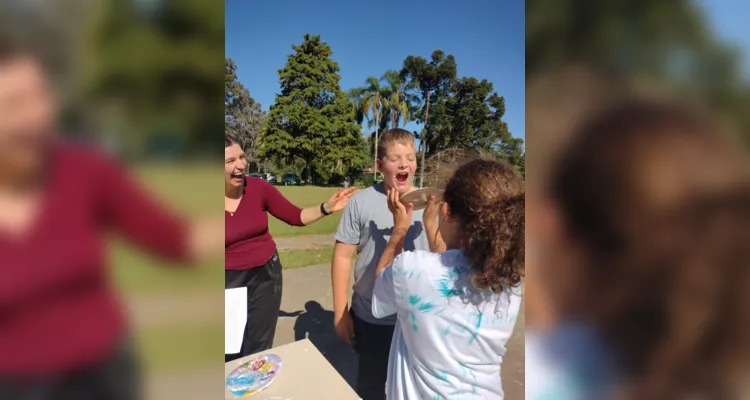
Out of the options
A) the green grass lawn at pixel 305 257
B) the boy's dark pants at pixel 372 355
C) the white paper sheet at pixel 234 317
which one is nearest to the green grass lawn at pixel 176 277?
the white paper sheet at pixel 234 317

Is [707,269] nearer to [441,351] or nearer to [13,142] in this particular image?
[441,351]

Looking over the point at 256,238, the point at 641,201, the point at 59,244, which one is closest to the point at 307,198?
the point at 256,238

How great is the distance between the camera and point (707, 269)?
17.0 inches

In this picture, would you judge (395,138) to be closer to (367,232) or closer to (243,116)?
(367,232)

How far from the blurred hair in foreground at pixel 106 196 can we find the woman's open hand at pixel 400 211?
0.62 meters

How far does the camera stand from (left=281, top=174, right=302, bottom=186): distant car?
47.9 inches

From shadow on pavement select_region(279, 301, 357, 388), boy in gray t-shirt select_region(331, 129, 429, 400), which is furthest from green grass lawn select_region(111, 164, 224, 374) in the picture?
shadow on pavement select_region(279, 301, 357, 388)

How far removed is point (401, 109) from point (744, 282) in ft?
2.84

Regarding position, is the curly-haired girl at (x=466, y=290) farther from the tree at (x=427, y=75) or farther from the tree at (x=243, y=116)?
the tree at (x=243, y=116)

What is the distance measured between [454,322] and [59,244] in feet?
2.68

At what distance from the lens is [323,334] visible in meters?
2.35

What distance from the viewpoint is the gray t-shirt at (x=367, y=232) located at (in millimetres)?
1313

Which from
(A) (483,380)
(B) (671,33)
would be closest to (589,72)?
(B) (671,33)

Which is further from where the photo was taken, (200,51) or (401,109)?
(401,109)
